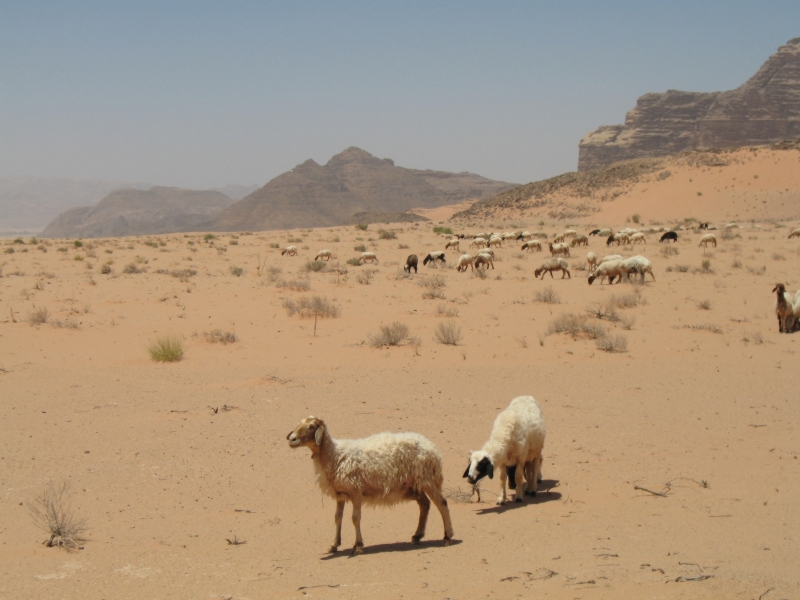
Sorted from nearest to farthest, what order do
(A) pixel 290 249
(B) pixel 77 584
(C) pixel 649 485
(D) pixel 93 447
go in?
(B) pixel 77 584 < (C) pixel 649 485 < (D) pixel 93 447 < (A) pixel 290 249

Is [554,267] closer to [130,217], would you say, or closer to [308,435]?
[308,435]

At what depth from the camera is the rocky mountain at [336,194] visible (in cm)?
11194

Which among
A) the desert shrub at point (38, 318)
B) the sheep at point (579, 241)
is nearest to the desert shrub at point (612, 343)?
the desert shrub at point (38, 318)

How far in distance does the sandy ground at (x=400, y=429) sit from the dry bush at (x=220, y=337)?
149 millimetres

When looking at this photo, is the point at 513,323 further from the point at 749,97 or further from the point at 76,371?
the point at 749,97

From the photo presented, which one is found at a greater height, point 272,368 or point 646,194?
point 646,194

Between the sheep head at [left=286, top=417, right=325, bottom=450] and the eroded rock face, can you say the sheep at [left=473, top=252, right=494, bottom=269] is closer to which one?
the sheep head at [left=286, top=417, right=325, bottom=450]

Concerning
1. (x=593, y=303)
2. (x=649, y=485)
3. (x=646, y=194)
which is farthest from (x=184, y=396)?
(x=646, y=194)

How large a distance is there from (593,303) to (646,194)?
57.4 meters

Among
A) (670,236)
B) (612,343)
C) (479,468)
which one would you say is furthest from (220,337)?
(670,236)

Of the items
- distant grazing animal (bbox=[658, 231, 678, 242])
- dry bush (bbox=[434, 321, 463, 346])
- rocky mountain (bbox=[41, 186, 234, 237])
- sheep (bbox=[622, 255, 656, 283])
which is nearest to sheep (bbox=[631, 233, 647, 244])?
distant grazing animal (bbox=[658, 231, 678, 242])

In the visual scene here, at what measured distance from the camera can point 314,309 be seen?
18641 millimetres

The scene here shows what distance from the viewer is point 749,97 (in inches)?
4663

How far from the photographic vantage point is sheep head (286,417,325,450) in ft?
20.0
